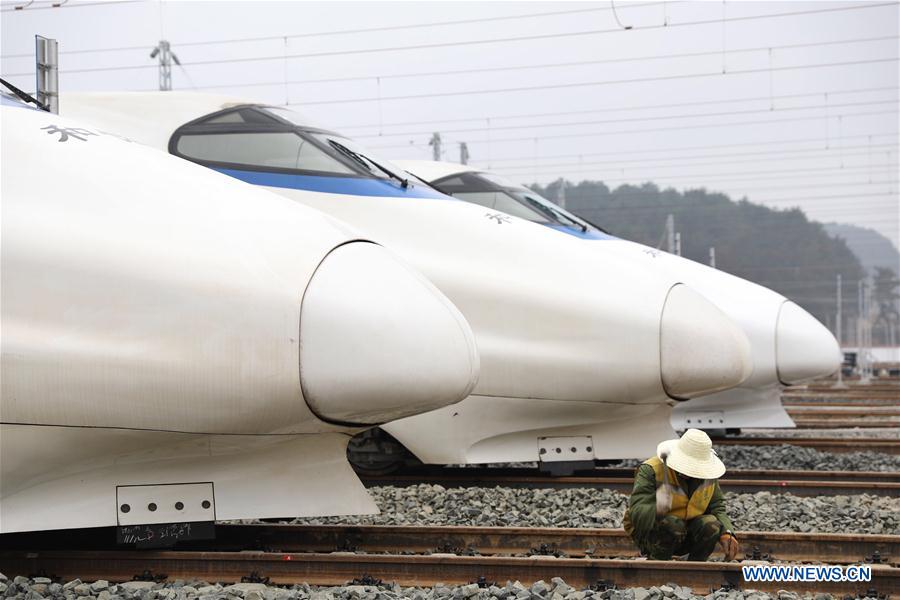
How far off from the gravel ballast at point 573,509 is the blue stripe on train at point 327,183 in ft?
6.29

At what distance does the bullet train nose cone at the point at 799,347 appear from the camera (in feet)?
35.0

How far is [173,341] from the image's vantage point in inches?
178

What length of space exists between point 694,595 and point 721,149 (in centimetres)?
3043

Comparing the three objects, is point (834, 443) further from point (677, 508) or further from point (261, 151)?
point (677, 508)

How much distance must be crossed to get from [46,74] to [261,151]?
1409mm

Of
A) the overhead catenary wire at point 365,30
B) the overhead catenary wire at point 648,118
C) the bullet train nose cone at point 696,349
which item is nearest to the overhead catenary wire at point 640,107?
the overhead catenary wire at point 648,118

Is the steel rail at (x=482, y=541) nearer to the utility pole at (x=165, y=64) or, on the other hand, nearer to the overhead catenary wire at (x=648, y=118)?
the utility pole at (x=165, y=64)

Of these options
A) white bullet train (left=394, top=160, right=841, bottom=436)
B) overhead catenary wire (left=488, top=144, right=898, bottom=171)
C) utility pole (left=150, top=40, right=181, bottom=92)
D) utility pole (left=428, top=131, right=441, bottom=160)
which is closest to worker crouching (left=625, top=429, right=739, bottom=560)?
white bullet train (left=394, top=160, right=841, bottom=436)

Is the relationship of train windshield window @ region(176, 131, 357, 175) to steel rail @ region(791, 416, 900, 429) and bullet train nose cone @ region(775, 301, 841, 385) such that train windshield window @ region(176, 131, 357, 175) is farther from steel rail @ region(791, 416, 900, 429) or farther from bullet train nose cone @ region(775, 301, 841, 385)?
steel rail @ region(791, 416, 900, 429)

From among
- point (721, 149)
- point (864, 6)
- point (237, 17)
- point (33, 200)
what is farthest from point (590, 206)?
point (33, 200)

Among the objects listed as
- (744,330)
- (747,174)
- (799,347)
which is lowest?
(799,347)

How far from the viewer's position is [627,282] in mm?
7422

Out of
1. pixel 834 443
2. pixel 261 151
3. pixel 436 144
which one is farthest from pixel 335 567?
pixel 436 144

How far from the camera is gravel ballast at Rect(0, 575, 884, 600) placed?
423 centimetres
